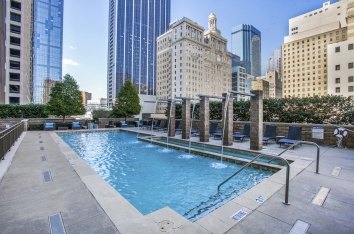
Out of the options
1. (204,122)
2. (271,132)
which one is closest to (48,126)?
(204,122)

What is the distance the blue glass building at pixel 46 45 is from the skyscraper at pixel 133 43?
100.0ft

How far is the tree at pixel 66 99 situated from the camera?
71.9ft

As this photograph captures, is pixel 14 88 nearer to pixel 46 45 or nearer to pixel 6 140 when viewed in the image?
pixel 6 140

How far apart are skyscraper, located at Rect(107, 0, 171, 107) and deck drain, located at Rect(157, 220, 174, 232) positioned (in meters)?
126

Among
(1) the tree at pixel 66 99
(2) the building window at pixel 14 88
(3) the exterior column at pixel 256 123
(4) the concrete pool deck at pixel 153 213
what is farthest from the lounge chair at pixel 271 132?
(2) the building window at pixel 14 88

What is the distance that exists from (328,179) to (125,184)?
6131 millimetres

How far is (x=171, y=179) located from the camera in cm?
707

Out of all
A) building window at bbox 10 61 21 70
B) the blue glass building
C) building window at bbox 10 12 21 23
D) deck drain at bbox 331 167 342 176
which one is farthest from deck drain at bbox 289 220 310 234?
the blue glass building

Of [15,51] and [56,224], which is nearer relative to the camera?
[56,224]

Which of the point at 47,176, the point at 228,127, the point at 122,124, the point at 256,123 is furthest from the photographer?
the point at 122,124

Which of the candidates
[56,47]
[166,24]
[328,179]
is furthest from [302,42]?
[56,47]

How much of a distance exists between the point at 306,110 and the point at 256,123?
19.4ft

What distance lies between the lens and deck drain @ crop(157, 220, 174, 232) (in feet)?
10.3

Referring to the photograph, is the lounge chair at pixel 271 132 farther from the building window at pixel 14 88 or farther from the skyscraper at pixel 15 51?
the building window at pixel 14 88
